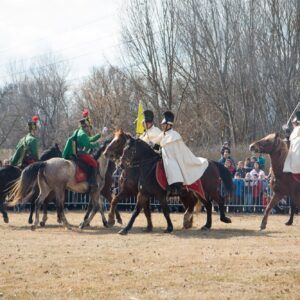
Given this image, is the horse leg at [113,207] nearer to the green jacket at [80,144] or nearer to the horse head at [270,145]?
the green jacket at [80,144]

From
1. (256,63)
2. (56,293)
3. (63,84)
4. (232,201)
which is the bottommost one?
(56,293)

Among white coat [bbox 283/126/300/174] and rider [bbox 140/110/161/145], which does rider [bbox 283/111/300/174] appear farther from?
rider [bbox 140/110/161/145]

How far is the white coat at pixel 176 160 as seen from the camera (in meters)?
14.4

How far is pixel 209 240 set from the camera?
42.6 feet

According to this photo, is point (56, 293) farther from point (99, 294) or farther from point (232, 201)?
point (232, 201)

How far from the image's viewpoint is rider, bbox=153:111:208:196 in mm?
14375

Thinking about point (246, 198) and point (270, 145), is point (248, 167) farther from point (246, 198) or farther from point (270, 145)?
point (270, 145)

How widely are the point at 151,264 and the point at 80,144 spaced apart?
6.24m

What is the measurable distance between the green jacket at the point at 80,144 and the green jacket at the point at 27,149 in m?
1.86

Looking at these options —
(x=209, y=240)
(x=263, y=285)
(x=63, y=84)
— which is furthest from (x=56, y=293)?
(x=63, y=84)

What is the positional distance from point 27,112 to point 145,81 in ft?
85.2

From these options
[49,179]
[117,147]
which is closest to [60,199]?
[49,179]

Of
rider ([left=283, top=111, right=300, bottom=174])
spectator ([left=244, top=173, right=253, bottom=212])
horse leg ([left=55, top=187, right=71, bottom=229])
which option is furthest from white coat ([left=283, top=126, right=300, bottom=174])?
spectator ([left=244, top=173, right=253, bottom=212])

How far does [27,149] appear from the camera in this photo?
17.6 metres
